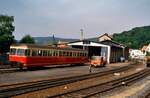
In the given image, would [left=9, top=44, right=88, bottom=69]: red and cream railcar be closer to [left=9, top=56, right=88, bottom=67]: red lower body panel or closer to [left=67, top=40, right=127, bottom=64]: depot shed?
[left=9, top=56, right=88, bottom=67]: red lower body panel

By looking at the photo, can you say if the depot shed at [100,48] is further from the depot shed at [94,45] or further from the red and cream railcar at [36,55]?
the red and cream railcar at [36,55]

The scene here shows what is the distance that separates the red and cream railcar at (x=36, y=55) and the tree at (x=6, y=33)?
19606mm

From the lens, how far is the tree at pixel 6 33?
5956 centimetres

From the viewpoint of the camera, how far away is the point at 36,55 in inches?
1383

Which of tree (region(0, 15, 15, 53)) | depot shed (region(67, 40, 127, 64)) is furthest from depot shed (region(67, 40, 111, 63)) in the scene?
tree (region(0, 15, 15, 53))

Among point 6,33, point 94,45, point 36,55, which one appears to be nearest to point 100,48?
point 94,45

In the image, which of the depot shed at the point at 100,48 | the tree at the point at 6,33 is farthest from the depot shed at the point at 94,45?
the tree at the point at 6,33

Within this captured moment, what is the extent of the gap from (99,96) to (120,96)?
1.41 m

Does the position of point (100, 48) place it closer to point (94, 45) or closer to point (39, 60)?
point (94, 45)

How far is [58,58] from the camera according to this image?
41.3m

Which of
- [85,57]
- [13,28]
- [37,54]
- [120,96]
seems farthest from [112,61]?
[120,96]

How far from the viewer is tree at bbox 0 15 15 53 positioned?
195 ft

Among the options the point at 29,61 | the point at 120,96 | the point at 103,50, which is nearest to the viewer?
the point at 120,96

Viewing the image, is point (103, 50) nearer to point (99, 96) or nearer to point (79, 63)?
point (79, 63)
